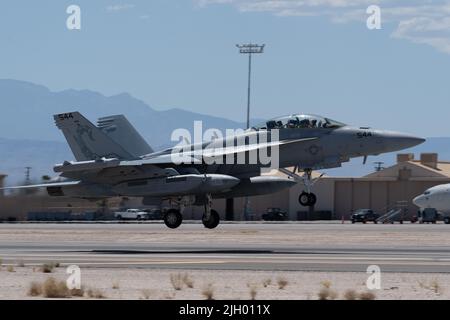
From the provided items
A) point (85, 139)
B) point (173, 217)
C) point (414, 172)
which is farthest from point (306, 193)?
point (414, 172)

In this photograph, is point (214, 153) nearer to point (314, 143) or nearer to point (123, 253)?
point (314, 143)

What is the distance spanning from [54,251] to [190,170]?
8914mm

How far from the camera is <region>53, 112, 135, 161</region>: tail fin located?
1730 inches

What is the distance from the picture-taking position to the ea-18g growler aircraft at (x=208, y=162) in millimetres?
41188

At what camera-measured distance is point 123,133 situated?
46.6 meters

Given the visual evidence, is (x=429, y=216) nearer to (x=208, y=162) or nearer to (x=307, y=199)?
(x=208, y=162)

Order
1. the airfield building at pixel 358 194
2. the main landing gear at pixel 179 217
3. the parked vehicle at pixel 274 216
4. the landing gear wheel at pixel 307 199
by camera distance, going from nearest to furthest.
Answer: the landing gear wheel at pixel 307 199 → the main landing gear at pixel 179 217 → the parked vehicle at pixel 274 216 → the airfield building at pixel 358 194

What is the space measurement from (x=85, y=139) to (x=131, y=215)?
177 feet

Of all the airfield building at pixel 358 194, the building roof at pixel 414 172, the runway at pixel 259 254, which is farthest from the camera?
the building roof at pixel 414 172

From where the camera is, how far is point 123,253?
34.4 metres

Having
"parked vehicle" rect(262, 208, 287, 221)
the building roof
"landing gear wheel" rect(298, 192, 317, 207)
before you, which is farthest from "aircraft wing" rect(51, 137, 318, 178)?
the building roof

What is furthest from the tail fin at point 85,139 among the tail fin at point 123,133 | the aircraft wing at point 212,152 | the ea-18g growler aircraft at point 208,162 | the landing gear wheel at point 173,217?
the landing gear wheel at point 173,217

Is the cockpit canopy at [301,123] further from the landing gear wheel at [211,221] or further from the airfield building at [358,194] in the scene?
the airfield building at [358,194]
